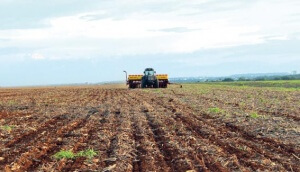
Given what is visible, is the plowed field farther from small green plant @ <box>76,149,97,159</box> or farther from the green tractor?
the green tractor

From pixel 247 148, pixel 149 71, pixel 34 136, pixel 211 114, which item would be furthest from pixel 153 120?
pixel 149 71

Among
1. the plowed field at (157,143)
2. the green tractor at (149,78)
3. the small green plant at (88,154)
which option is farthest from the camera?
the green tractor at (149,78)

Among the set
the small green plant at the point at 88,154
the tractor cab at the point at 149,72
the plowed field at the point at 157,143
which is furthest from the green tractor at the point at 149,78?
the small green plant at the point at 88,154

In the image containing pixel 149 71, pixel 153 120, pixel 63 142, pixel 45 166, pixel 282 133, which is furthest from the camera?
pixel 149 71

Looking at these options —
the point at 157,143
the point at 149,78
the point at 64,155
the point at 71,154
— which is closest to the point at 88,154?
the point at 71,154

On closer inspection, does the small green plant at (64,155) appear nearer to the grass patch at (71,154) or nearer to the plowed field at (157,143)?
the grass patch at (71,154)

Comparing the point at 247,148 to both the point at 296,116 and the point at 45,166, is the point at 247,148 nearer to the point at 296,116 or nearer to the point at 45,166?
the point at 45,166

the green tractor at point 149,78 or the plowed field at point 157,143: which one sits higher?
the green tractor at point 149,78

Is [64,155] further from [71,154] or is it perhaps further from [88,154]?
[88,154]

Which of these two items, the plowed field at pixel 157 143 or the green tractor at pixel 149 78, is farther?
the green tractor at pixel 149 78

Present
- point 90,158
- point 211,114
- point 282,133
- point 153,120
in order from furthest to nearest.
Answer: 1. point 211,114
2. point 153,120
3. point 282,133
4. point 90,158

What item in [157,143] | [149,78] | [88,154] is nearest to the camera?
[88,154]

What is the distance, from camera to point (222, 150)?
1140cm

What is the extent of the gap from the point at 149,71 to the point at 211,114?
37.7 meters
